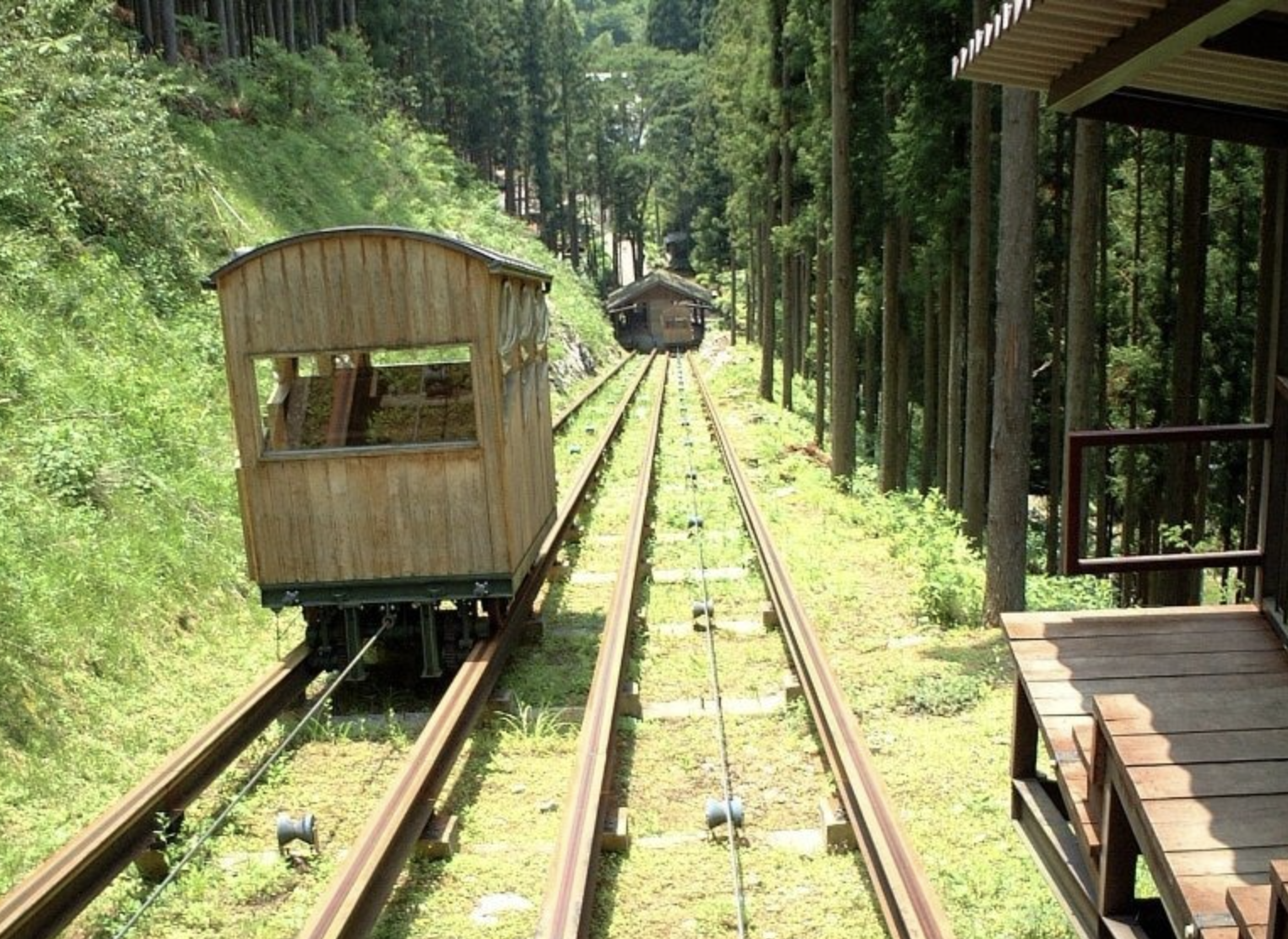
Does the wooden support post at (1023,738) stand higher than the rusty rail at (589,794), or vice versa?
the wooden support post at (1023,738)

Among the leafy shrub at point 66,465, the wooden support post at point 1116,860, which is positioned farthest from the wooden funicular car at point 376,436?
the wooden support post at point 1116,860

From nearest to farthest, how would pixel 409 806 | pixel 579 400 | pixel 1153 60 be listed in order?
pixel 1153 60, pixel 409 806, pixel 579 400

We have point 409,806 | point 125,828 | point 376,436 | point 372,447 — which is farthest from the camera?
point 376,436

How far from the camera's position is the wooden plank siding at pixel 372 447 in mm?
7793

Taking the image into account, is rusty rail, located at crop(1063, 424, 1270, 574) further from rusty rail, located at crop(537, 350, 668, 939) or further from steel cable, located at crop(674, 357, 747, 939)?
rusty rail, located at crop(537, 350, 668, 939)

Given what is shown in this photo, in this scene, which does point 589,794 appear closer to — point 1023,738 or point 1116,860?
point 1023,738

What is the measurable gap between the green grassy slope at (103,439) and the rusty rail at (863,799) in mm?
3922

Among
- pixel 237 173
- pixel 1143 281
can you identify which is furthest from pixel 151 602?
pixel 237 173

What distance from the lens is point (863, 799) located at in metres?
5.35

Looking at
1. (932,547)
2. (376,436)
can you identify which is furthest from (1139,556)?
(932,547)

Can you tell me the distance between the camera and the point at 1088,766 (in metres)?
3.86

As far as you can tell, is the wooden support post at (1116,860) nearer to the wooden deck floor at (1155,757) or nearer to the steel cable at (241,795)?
the wooden deck floor at (1155,757)

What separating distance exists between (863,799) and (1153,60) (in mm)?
3291

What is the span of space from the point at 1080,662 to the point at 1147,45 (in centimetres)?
234
